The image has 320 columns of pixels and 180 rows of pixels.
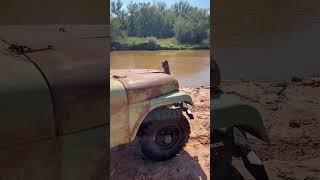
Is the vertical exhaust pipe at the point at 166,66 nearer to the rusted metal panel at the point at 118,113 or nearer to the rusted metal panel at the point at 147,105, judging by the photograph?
the rusted metal panel at the point at 147,105

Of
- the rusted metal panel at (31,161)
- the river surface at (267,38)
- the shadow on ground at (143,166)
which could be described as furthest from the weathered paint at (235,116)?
the rusted metal panel at (31,161)

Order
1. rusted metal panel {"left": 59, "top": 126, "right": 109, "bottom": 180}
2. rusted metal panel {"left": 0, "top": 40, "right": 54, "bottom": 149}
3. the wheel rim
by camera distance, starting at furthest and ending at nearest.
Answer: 1. the wheel rim
2. rusted metal panel {"left": 59, "top": 126, "right": 109, "bottom": 180}
3. rusted metal panel {"left": 0, "top": 40, "right": 54, "bottom": 149}

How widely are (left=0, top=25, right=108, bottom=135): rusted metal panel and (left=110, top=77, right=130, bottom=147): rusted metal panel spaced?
6 cm

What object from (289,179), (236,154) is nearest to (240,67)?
(236,154)

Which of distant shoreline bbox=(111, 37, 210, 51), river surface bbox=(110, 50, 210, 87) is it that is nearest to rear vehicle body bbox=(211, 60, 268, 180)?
river surface bbox=(110, 50, 210, 87)

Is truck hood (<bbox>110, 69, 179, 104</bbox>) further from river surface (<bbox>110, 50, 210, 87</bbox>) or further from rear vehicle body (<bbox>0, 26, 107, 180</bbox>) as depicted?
rear vehicle body (<bbox>0, 26, 107, 180</bbox>)

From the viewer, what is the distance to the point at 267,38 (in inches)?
98.1

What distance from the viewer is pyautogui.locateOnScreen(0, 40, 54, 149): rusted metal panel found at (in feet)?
6.98

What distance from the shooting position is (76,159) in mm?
2344

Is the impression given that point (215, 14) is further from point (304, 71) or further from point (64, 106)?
point (64, 106)

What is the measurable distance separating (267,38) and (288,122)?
24.3 inches

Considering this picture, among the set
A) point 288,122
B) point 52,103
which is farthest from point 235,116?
point 52,103

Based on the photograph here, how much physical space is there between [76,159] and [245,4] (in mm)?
1547

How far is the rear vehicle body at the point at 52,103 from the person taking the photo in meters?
2.15
